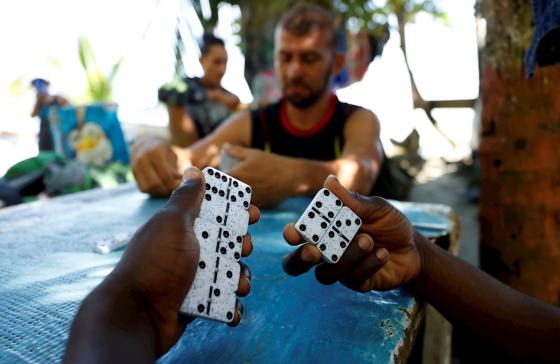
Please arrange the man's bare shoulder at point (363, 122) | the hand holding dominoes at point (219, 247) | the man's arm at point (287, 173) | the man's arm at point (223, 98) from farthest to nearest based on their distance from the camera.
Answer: the man's arm at point (223, 98), the man's bare shoulder at point (363, 122), the man's arm at point (287, 173), the hand holding dominoes at point (219, 247)

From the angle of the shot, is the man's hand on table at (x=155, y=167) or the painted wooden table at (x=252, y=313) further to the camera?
A: the man's hand on table at (x=155, y=167)

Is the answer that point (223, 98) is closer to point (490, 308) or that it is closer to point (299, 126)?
point (299, 126)

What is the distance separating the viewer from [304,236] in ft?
1.95

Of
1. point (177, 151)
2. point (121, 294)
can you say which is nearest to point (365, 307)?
point (121, 294)

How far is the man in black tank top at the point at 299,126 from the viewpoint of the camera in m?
1.41

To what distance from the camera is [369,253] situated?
0.62 meters

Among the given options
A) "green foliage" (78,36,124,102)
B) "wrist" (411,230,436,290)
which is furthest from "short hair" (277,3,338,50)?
"green foliage" (78,36,124,102)

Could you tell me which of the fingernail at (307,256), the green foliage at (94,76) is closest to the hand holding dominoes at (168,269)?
the fingernail at (307,256)

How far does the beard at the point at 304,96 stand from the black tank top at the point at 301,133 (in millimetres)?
81

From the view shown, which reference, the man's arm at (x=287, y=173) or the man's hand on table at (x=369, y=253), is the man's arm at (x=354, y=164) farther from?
the man's hand on table at (x=369, y=253)

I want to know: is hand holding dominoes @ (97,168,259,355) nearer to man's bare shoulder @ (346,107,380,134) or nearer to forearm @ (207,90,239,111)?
man's bare shoulder @ (346,107,380,134)

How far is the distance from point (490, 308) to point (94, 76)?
462 cm

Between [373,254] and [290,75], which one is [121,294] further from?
[290,75]

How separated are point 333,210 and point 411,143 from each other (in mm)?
4931
